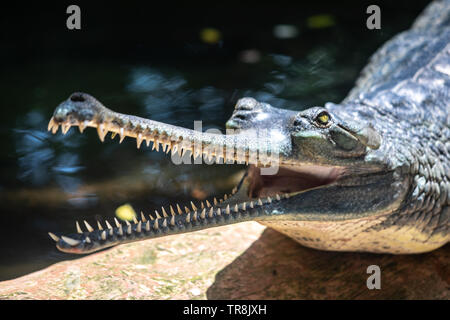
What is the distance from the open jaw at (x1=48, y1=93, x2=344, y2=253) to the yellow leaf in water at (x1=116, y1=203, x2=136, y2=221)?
1.44 m

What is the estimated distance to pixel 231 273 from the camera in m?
3.45

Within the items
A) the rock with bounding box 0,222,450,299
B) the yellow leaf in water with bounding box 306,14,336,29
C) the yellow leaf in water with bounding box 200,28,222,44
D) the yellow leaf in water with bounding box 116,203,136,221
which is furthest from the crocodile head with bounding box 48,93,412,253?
the yellow leaf in water with bounding box 306,14,336,29

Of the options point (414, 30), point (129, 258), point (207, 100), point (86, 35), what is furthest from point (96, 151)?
point (414, 30)

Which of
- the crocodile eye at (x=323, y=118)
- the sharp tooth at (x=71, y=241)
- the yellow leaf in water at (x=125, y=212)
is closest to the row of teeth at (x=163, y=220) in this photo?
the sharp tooth at (x=71, y=241)

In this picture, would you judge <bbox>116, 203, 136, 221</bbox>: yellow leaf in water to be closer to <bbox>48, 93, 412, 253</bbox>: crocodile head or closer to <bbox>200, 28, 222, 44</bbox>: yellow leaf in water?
<bbox>48, 93, 412, 253</bbox>: crocodile head

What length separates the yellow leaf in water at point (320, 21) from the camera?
7445 millimetres

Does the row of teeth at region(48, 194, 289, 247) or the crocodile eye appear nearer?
the row of teeth at region(48, 194, 289, 247)

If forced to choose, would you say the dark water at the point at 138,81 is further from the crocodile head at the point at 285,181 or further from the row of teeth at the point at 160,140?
the row of teeth at the point at 160,140

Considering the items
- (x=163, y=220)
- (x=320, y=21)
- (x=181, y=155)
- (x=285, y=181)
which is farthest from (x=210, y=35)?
(x=163, y=220)

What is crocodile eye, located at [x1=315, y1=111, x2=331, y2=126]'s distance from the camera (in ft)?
10.0

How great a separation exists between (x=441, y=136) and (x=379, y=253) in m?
0.99

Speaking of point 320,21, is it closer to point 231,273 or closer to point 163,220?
point 231,273

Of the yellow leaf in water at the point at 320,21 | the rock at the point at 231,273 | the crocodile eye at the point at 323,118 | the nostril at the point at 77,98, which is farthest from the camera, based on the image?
the yellow leaf in water at the point at 320,21

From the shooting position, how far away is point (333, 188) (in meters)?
3.12
